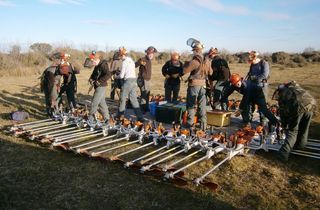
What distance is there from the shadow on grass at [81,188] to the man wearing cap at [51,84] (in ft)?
11.4

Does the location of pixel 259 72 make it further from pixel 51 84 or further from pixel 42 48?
pixel 42 48

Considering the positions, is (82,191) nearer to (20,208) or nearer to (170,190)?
(20,208)

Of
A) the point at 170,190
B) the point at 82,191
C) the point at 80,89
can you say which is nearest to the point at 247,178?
the point at 170,190

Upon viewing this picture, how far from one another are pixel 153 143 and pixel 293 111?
304 cm

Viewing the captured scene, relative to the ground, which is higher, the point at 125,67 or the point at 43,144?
the point at 125,67

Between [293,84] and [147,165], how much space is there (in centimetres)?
337

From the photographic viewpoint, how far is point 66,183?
18.6ft

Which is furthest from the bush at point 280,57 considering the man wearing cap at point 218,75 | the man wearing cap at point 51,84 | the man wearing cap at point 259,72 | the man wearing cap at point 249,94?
the man wearing cap at point 51,84

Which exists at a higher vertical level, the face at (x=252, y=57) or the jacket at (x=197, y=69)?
the face at (x=252, y=57)

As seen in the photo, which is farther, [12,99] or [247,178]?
[12,99]

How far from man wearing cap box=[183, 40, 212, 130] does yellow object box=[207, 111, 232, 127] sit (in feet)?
2.67

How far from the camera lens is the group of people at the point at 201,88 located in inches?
265

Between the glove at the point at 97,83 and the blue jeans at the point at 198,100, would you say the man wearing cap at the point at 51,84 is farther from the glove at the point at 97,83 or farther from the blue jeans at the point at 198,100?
the blue jeans at the point at 198,100

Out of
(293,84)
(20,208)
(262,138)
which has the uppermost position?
(293,84)
